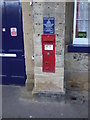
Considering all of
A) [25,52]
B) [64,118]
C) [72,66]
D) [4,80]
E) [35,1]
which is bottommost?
[64,118]

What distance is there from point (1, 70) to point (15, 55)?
0.56 meters

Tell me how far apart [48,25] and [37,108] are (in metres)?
1.71

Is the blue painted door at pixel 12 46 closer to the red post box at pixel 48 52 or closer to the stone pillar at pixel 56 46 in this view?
the stone pillar at pixel 56 46

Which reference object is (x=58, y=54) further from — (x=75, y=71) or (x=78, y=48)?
(x=75, y=71)

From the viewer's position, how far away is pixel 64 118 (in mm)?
3965

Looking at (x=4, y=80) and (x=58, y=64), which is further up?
(x=58, y=64)

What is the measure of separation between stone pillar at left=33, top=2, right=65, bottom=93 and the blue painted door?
779 millimetres

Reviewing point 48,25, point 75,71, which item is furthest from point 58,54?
point 75,71

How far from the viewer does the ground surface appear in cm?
407

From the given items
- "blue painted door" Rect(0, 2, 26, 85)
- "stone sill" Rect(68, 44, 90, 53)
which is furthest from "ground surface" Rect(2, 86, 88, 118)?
"stone sill" Rect(68, 44, 90, 53)

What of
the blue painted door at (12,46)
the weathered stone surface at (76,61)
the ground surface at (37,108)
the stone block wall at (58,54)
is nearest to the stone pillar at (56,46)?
the stone block wall at (58,54)

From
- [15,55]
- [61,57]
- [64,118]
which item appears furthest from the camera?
[15,55]

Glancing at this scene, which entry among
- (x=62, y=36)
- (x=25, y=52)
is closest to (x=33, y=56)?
(x=25, y=52)

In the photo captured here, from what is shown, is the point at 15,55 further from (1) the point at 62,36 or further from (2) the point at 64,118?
(2) the point at 64,118
